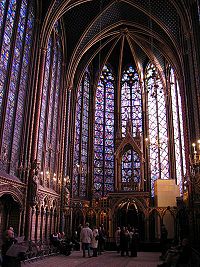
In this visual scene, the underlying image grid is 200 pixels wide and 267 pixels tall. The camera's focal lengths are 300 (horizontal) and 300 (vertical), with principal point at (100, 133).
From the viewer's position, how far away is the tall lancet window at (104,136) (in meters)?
28.2

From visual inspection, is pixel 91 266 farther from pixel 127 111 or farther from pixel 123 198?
pixel 127 111

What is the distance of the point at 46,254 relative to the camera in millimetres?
14492

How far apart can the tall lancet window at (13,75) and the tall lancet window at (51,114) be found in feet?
9.91

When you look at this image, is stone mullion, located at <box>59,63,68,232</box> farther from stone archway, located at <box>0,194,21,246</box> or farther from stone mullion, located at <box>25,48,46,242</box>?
stone archway, located at <box>0,194,21,246</box>

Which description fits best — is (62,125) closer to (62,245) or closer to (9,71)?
(9,71)

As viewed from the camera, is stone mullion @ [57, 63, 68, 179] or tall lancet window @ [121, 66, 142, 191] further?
tall lancet window @ [121, 66, 142, 191]

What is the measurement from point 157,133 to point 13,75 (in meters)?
16.3

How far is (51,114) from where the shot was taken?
22625mm

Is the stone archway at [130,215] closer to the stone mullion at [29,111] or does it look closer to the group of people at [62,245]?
the group of people at [62,245]

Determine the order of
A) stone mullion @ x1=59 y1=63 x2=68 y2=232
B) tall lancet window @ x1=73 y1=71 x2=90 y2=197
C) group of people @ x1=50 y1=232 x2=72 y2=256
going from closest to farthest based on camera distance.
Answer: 1. group of people @ x1=50 y1=232 x2=72 y2=256
2. stone mullion @ x1=59 y1=63 x2=68 y2=232
3. tall lancet window @ x1=73 y1=71 x2=90 y2=197

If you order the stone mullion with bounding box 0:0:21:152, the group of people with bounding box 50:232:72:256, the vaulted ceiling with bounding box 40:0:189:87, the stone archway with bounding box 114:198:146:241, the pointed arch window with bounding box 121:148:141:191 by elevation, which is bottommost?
the group of people with bounding box 50:232:72:256

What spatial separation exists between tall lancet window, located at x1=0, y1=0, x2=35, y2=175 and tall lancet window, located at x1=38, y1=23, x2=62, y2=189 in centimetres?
302

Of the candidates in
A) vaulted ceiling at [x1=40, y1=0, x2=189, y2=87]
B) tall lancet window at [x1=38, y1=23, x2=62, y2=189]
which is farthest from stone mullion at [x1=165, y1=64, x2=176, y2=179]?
tall lancet window at [x1=38, y1=23, x2=62, y2=189]

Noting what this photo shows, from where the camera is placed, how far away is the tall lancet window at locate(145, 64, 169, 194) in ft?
90.8
